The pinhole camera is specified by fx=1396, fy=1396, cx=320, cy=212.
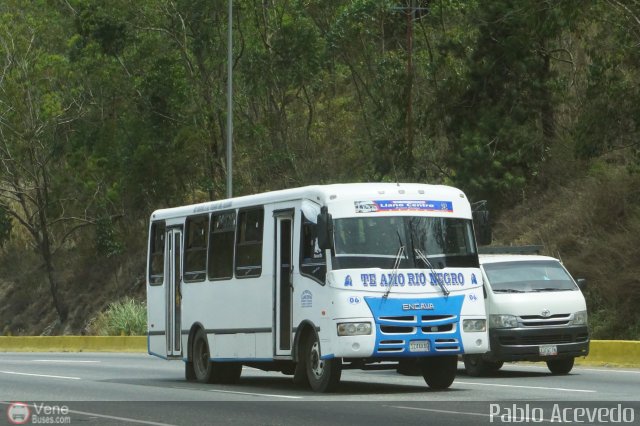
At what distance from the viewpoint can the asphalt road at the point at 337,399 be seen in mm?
14562

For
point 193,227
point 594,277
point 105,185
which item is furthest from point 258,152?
point 193,227

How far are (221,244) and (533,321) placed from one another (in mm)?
5079

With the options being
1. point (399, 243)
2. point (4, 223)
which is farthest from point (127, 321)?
point (399, 243)

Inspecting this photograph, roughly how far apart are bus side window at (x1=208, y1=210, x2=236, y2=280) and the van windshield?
425 cm

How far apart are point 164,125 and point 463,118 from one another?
1650cm

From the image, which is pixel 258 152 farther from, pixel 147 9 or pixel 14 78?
pixel 14 78

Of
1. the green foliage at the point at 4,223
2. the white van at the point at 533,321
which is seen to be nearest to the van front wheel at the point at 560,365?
the white van at the point at 533,321

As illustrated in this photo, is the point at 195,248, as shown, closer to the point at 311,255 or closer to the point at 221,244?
the point at 221,244

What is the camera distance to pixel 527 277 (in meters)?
22.9

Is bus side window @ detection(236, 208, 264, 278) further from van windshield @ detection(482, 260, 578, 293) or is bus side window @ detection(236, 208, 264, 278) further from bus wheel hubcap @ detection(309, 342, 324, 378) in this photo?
van windshield @ detection(482, 260, 578, 293)

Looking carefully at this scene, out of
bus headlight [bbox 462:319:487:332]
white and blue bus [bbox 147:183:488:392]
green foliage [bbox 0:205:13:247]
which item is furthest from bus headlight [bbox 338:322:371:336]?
green foliage [bbox 0:205:13:247]

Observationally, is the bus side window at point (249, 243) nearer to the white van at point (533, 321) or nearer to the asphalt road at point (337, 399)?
the asphalt road at point (337, 399)

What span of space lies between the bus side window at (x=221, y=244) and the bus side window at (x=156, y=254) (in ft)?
7.89

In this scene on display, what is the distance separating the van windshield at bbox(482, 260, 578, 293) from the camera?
22.6 m
